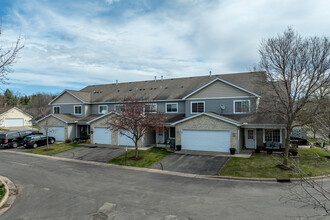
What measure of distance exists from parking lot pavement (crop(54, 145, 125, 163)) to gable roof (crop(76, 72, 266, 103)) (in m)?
8.72

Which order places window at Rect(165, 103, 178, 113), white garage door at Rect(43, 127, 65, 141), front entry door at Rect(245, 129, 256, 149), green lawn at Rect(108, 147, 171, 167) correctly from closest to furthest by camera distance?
green lawn at Rect(108, 147, 171, 167)
front entry door at Rect(245, 129, 256, 149)
window at Rect(165, 103, 178, 113)
white garage door at Rect(43, 127, 65, 141)

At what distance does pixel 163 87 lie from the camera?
32.4 metres

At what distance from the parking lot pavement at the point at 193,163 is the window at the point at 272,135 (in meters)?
6.51

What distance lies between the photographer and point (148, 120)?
68.2 feet

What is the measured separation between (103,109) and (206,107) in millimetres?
16878

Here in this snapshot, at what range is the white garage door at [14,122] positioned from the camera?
52.3 metres

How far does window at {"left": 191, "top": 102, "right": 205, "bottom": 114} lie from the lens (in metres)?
25.7

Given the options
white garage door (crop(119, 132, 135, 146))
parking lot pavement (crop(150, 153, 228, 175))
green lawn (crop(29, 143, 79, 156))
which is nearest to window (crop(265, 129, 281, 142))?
parking lot pavement (crop(150, 153, 228, 175))

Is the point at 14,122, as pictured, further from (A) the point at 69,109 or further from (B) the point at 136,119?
(B) the point at 136,119

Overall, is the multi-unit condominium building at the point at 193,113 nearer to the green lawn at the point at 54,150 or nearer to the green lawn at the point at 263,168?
the green lawn at the point at 54,150

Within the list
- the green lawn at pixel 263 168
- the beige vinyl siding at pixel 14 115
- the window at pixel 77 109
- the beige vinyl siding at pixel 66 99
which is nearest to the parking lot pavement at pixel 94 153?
the window at pixel 77 109

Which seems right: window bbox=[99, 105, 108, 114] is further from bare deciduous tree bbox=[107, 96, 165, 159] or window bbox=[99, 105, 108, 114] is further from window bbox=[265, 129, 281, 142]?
window bbox=[265, 129, 281, 142]

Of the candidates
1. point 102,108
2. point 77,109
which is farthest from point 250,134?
point 77,109

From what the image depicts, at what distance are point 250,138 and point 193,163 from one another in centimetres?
850
